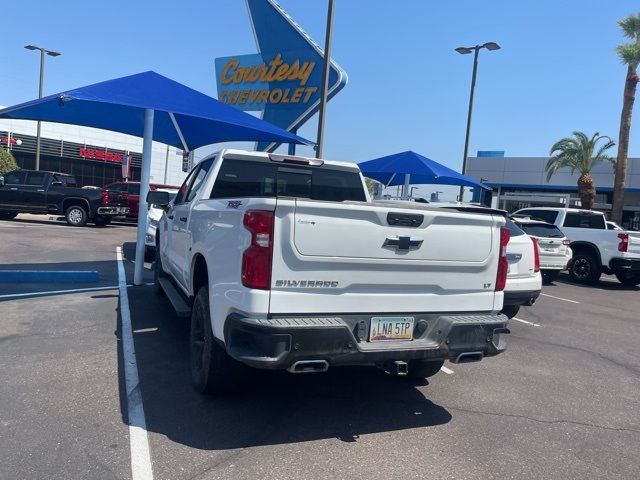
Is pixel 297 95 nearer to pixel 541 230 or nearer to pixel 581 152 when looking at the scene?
pixel 541 230

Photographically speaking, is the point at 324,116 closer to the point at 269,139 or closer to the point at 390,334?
the point at 269,139

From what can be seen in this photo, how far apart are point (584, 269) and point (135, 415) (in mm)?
12949

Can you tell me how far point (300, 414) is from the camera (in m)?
4.23

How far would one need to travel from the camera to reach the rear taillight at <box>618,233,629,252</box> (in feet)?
42.0

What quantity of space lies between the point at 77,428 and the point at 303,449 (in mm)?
1604

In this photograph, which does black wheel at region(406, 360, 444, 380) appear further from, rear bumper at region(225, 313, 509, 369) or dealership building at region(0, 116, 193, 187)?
dealership building at region(0, 116, 193, 187)

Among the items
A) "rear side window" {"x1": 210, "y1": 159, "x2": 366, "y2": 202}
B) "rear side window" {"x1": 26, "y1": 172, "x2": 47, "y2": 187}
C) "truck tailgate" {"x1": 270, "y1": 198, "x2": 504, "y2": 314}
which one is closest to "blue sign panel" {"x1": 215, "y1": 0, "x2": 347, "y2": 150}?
"rear side window" {"x1": 26, "y1": 172, "x2": 47, "y2": 187}

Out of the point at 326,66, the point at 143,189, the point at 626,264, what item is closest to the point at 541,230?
the point at 626,264

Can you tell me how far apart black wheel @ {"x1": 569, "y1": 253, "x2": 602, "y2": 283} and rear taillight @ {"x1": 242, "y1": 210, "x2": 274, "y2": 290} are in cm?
1254

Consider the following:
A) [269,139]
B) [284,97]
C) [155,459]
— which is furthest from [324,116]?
[155,459]

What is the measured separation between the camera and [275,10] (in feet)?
64.5

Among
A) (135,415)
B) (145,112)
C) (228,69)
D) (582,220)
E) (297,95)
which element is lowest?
(135,415)

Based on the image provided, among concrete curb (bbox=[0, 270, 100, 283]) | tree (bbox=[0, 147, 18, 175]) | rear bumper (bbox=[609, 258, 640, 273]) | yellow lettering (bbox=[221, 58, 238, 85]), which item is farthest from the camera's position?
tree (bbox=[0, 147, 18, 175])

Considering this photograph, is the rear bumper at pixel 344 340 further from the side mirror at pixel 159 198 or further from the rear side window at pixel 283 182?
the side mirror at pixel 159 198
